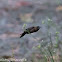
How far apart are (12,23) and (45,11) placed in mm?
1053

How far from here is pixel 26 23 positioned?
5.60 m

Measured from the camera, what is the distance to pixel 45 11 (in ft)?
21.9

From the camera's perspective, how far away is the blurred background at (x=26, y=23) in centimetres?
392

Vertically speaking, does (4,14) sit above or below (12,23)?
above

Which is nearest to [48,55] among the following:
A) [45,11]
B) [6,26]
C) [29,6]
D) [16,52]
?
[16,52]

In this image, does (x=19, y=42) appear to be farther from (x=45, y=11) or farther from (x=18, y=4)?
(x=18, y=4)

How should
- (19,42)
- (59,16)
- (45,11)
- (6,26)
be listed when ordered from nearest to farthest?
(19,42) → (6,26) → (59,16) → (45,11)

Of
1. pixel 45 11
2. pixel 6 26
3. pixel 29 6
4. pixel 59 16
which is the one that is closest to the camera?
pixel 6 26

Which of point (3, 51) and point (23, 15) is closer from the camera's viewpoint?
point (3, 51)

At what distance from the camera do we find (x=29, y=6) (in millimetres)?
7324

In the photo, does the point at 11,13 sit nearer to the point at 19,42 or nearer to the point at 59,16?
the point at 59,16

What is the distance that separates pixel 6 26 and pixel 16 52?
164 cm

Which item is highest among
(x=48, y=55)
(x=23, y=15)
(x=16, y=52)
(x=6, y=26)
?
(x=23, y=15)

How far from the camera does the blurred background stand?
12.9 feet
